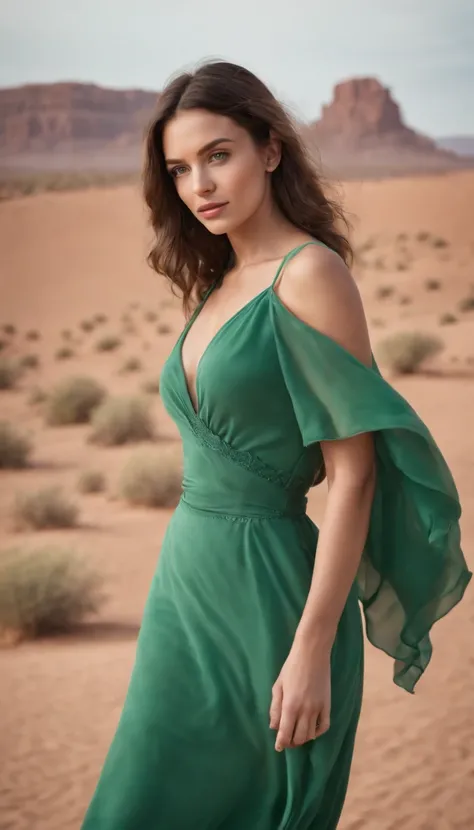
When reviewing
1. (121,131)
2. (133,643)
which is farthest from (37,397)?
(121,131)

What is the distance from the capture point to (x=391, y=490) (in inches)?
71.4

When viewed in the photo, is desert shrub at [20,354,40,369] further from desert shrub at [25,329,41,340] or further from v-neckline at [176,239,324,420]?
v-neckline at [176,239,324,420]

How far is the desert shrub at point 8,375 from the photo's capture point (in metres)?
17.5

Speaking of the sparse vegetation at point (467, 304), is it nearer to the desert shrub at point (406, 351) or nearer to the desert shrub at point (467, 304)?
the desert shrub at point (467, 304)

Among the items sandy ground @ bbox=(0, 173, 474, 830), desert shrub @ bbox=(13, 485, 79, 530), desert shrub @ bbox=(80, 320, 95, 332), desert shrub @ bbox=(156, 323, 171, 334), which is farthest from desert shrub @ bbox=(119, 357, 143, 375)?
desert shrub @ bbox=(13, 485, 79, 530)

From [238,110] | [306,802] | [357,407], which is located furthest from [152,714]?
[238,110]

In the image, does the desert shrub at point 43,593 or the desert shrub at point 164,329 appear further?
the desert shrub at point 164,329

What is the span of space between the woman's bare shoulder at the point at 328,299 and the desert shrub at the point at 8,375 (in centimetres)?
1622

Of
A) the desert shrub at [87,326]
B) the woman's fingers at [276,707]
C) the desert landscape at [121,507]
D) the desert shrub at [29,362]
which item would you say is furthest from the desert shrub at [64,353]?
the woman's fingers at [276,707]

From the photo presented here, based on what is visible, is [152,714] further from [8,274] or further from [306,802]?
[8,274]

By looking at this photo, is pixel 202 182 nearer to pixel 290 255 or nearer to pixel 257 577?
pixel 290 255

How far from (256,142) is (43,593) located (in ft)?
15.0

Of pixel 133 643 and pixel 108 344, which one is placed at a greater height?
pixel 133 643

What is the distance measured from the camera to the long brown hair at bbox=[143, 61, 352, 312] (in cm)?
186
